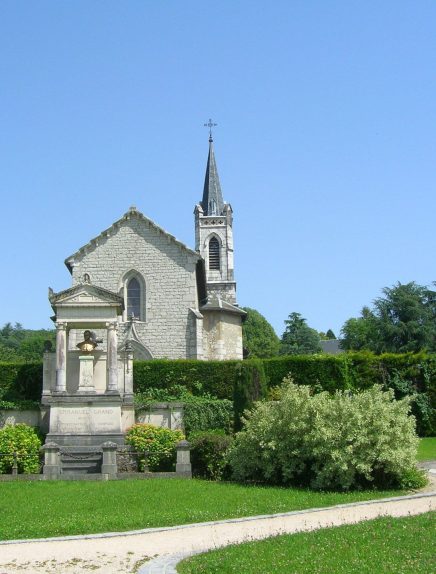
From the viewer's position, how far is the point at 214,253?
7150 centimetres

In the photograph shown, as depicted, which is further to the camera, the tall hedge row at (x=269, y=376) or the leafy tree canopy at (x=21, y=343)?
the leafy tree canopy at (x=21, y=343)

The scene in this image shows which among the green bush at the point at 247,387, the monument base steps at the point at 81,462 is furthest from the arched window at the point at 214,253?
the monument base steps at the point at 81,462

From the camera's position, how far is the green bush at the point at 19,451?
20188mm

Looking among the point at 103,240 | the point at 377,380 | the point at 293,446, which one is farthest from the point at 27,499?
the point at 103,240

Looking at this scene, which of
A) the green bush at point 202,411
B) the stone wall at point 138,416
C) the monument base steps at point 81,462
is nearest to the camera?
the monument base steps at point 81,462

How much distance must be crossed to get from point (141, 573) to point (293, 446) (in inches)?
386

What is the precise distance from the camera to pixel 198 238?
70875 millimetres

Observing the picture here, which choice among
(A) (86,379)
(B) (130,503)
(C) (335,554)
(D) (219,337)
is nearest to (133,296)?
(D) (219,337)

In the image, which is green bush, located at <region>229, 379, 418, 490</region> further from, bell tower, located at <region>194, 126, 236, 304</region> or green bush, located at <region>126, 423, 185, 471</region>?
bell tower, located at <region>194, 126, 236, 304</region>

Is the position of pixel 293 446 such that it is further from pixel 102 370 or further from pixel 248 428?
pixel 102 370

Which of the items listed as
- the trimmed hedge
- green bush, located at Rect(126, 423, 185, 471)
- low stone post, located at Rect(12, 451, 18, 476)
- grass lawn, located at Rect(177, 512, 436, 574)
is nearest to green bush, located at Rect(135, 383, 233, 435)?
green bush, located at Rect(126, 423, 185, 471)

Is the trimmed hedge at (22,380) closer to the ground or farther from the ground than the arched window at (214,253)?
closer to the ground

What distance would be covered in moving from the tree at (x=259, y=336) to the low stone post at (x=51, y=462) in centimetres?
6553

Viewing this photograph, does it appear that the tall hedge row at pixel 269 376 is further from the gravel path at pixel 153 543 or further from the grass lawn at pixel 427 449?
the gravel path at pixel 153 543
